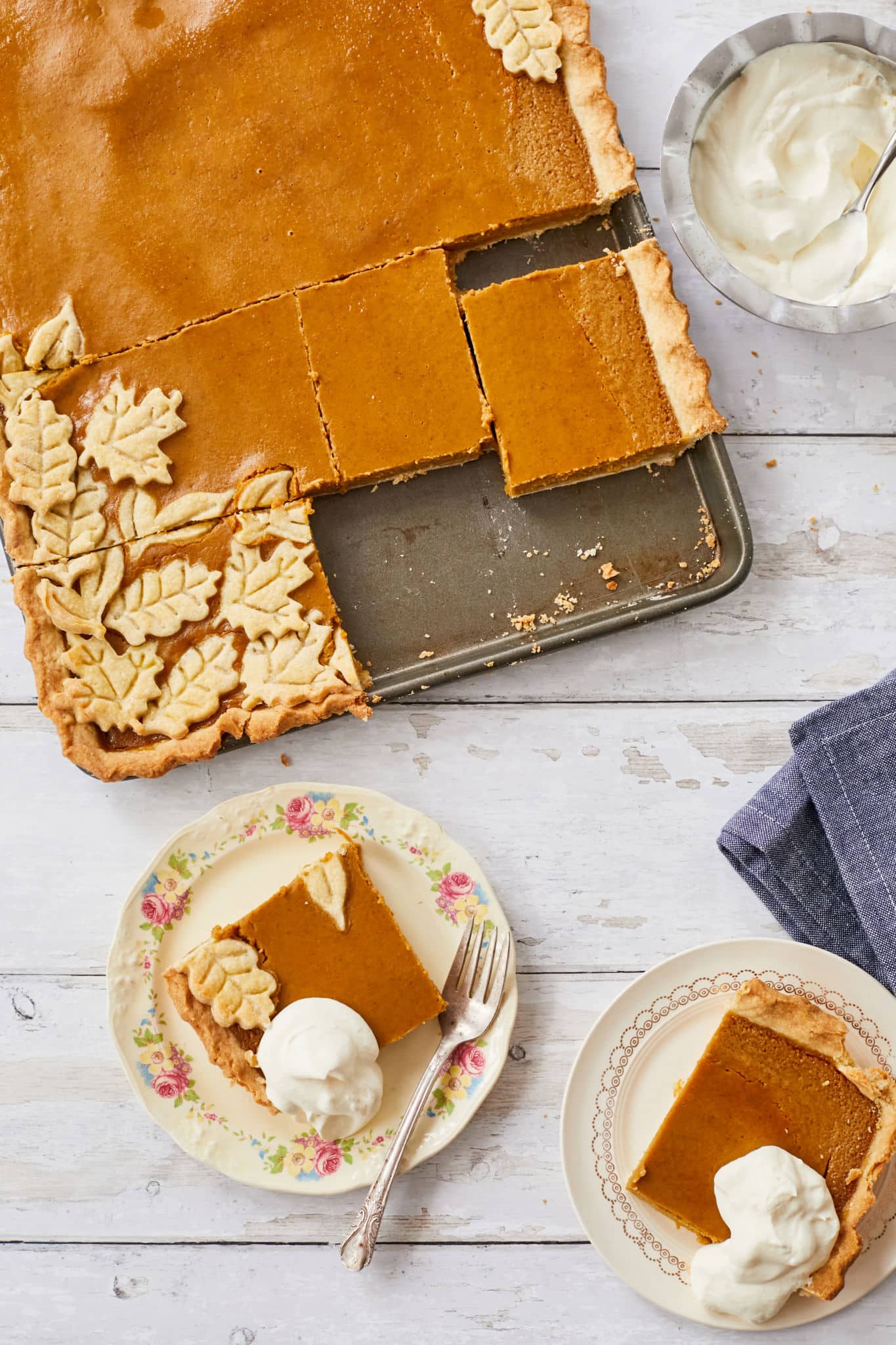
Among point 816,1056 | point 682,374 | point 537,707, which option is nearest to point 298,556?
point 537,707

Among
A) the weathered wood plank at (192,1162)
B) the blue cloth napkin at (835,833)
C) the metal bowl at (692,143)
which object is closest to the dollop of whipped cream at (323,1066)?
the weathered wood plank at (192,1162)

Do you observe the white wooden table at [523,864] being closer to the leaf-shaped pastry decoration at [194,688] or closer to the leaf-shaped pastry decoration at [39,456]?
the leaf-shaped pastry decoration at [194,688]

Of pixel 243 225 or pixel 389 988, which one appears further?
pixel 243 225

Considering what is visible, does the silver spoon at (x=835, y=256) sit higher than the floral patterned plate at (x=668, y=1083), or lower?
higher

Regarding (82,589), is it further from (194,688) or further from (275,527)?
(275,527)

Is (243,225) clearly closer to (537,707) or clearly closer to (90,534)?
(90,534)

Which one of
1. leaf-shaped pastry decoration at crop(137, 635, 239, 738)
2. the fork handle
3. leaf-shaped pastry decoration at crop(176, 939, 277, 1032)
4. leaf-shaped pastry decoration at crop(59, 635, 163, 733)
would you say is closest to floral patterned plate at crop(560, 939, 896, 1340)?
the fork handle
